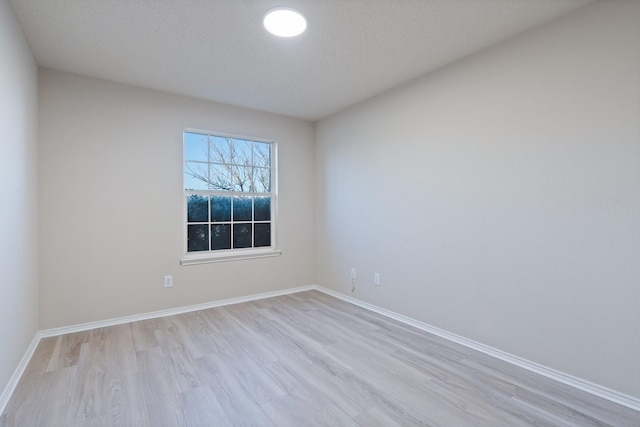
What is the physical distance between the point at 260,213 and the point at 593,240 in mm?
3379

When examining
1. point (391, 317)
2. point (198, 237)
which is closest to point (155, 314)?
point (198, 237)

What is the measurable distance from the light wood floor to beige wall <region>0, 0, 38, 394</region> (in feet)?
1.11

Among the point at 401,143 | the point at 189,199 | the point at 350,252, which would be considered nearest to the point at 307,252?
the point at 350,252

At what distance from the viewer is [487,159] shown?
98.6 inches

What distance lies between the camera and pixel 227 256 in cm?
378

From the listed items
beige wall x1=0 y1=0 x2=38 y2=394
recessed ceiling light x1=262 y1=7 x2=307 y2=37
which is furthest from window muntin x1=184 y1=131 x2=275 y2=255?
recessed ceiling light x1=262 y1=7 x2=307 y2=37

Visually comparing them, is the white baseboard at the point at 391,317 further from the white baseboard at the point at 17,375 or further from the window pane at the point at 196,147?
the window pane at the point at 196,147

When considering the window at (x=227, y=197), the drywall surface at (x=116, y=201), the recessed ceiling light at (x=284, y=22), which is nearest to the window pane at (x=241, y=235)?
the window at (x=227, y=197)

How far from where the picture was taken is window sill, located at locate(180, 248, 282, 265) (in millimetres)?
3541

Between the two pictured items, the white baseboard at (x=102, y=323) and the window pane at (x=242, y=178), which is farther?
the window pane at (x=242, y=178)

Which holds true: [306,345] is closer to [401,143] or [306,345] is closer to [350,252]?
[350,252]

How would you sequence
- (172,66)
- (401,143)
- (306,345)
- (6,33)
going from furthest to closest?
(401,143) < (172,66) < (306,345) < (6,33)

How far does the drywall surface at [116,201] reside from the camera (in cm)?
285

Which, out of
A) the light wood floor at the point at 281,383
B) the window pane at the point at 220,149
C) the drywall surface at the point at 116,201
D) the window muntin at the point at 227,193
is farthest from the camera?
the window pane at the point at 220,149
